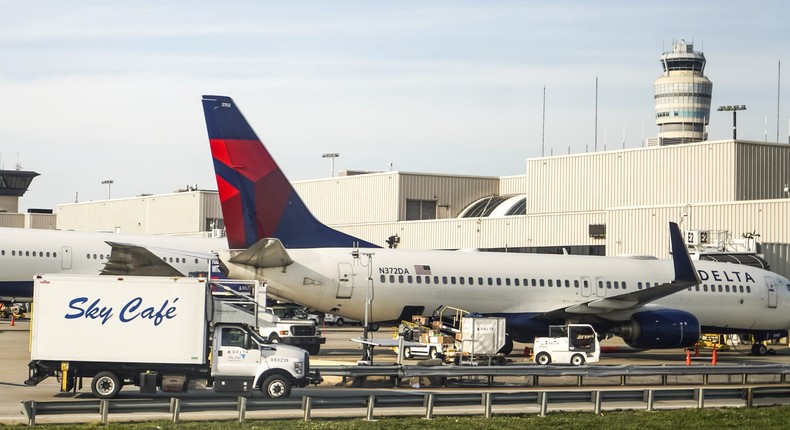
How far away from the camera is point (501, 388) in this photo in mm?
30328

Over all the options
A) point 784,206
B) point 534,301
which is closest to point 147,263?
point 534,301

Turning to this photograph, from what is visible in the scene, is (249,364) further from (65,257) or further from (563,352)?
(65,257)

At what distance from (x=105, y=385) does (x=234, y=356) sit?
2.75m

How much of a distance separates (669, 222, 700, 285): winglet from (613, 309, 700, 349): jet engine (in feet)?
8.16

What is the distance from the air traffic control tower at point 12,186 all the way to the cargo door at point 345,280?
107m

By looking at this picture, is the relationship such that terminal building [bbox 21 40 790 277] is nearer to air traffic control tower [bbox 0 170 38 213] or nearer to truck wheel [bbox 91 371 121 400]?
truck wheel [bbox 91 371 121 400]

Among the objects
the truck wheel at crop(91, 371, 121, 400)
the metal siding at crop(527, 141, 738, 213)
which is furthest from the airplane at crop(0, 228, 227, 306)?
the metal siding at crop(527, 141, 738, 213)

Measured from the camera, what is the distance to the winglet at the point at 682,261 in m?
37.6

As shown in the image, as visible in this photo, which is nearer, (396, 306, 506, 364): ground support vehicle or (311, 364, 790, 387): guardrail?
(311, 364, 790, 387): guardrail

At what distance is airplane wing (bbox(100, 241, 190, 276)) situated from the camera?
38850mm

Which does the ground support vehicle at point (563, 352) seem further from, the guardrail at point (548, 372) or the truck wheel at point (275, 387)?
the truck wheel at point (275, 387)

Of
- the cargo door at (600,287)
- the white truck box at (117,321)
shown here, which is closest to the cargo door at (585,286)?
the cargo door at (600,287)

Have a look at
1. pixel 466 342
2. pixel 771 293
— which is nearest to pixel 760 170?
pixel 771 293

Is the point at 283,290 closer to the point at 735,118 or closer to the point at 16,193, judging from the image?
the point at 735,118
